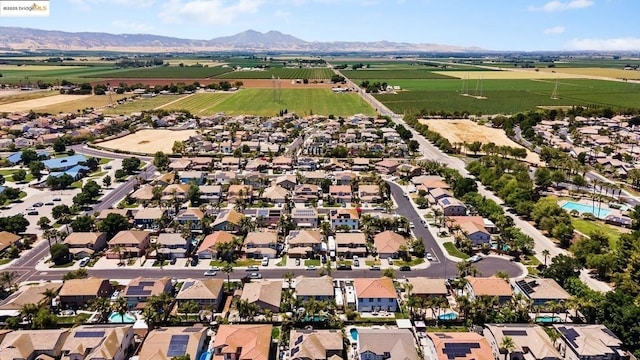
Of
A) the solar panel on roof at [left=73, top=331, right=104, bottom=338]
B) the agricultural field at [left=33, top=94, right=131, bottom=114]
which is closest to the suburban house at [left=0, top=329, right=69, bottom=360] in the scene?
the solar panel on roof at [left=73, top=331, right=104, bottom=338]

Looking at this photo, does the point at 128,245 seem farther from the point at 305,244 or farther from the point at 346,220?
the point at 346,220

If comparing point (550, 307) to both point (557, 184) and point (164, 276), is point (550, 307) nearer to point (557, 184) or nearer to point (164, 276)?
→ point (164, 276)

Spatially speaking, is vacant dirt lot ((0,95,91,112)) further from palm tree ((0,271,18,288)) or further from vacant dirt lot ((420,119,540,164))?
vacant dirt lot ((420,119,540,164))

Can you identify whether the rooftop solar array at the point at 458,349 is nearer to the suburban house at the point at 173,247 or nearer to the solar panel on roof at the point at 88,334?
the solar panel on roof at the point at 88,334

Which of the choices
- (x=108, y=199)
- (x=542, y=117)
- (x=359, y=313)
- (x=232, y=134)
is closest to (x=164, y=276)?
(x=359, y=313)

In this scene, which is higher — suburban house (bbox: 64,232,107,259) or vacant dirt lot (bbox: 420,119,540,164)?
vacant dirt lot (bbox: 420,119,540,164)

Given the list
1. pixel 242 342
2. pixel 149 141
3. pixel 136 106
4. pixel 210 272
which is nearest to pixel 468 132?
pixel 149 141
